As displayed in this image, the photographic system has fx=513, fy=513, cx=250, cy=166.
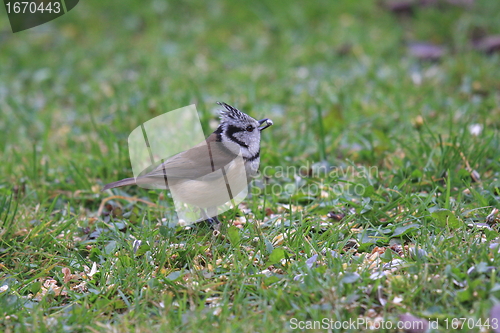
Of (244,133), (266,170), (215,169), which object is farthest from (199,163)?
(266,170)

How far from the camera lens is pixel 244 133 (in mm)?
3879

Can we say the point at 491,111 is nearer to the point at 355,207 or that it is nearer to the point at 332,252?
the point at 355,207

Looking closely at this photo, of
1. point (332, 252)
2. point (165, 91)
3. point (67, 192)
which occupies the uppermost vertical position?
point (165, 91)

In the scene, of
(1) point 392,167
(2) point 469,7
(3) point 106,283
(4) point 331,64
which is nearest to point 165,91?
(4) point 331,64

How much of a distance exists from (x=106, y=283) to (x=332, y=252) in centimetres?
142

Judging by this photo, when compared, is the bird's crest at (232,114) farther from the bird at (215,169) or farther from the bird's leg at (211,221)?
the bird's leg at (211,221)

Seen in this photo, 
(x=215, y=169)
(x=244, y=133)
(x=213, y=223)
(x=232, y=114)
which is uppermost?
(x=232, y=114)

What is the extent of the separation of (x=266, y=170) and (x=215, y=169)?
0.82 metres

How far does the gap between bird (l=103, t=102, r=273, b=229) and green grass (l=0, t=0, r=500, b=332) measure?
205 millimetres

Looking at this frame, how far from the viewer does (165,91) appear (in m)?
6.25

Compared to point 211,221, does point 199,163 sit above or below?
above

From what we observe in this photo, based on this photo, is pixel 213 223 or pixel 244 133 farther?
pixel 244 133

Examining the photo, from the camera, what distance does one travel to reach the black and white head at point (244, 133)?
3826mm

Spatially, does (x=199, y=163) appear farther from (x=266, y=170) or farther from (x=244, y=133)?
(x=266, y=170)
